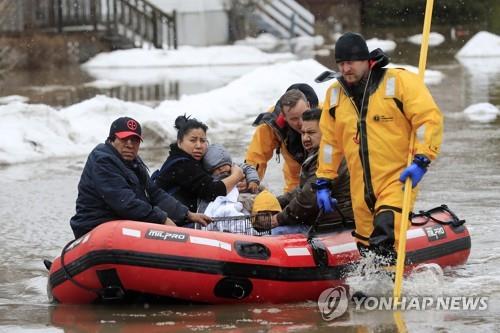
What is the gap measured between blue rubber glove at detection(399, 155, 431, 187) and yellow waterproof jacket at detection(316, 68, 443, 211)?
5cm

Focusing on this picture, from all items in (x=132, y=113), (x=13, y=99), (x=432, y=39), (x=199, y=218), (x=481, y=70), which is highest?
(x=199, y=218)

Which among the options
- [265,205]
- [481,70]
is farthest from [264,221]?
[481,70]

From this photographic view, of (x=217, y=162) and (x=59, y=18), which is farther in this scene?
(x=59, y=18)

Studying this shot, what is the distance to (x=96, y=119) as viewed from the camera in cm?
1738

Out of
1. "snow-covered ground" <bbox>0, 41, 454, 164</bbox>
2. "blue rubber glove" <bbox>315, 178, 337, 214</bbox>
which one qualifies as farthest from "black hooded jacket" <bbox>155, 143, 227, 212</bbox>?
"snow-covered ground" <bbox>0, 41, 454, 164</bbox>

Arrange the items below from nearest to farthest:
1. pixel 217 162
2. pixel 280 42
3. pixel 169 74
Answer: pixel 217 162 < pixel 169 74 < pixel 280 42

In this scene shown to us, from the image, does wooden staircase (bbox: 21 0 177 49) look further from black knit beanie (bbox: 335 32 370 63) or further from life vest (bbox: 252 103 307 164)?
black knit beanie (bbox: 335 32 370 63)

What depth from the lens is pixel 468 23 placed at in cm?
4672

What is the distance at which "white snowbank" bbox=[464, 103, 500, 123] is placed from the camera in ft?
61.0

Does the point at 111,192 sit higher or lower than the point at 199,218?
higher

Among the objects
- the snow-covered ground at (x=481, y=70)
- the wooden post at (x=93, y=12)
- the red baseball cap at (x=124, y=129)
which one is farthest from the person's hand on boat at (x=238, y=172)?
the wooden post at (x=93, y=12)

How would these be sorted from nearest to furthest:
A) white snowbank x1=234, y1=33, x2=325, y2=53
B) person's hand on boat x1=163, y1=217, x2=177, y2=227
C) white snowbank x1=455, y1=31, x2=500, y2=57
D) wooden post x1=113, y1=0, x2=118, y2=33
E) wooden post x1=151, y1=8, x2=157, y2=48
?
person's hand on boat x1=163, y1=217, x2=177, y2=227 → wooden post x1=113, y1=0, x2=118, y2=33 → white snowbank x1=455, y1=31, x2=500, y2=57 → wooden post x1=151, y1=8, x2=157, y2=48 → white snowbank x1=234, y1=33, x2=325, y2=53

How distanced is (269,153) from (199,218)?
164 centimetres

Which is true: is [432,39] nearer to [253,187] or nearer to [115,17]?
[115,17]
